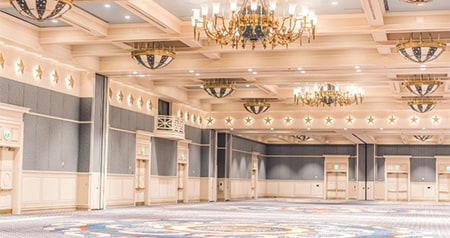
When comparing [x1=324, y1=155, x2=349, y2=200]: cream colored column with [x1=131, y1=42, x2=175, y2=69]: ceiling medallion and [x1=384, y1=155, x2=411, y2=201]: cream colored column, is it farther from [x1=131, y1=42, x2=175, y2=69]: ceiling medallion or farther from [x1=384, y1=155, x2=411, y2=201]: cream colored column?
[x1=131, y1=42, x2=175, y2=69]: ceiling medallion

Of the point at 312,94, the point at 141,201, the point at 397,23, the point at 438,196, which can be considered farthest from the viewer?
the point at 438,196

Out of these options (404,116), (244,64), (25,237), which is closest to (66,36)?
(244,64)

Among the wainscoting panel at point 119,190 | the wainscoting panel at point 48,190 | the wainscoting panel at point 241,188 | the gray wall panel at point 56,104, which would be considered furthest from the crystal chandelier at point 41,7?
the wainscoting panel at point 241,188

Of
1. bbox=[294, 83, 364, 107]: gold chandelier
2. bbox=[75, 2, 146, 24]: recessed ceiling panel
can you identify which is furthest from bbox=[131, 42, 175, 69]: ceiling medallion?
bbox=[294, 83, 364, 107]: gold chandelier

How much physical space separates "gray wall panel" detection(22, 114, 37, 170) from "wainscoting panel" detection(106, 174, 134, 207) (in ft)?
12.3

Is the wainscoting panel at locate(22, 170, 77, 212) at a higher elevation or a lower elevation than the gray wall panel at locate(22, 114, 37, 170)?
lower

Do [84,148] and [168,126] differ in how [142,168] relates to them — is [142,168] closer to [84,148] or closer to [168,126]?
[168,126]

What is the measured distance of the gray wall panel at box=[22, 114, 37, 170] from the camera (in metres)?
16.3

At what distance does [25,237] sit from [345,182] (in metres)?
29.5

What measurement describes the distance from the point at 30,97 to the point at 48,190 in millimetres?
2443

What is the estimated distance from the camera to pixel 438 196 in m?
36.8

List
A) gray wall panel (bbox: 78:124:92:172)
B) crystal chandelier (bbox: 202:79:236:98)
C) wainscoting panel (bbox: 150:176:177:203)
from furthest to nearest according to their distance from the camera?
wainscoting panel (bbox: 150:176:177:203)
gray wall panel (bbox: 78:124:92:172)
crystal chandelier (bbox: 202:79:236:98)

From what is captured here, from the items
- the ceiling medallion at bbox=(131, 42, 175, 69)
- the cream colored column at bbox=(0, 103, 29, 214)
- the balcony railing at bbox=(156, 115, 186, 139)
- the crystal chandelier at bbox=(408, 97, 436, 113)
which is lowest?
the cream colored column at bbox=(0, 103, 29, 214)

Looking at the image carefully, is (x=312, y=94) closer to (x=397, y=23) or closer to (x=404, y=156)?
(x=397, y=23)
